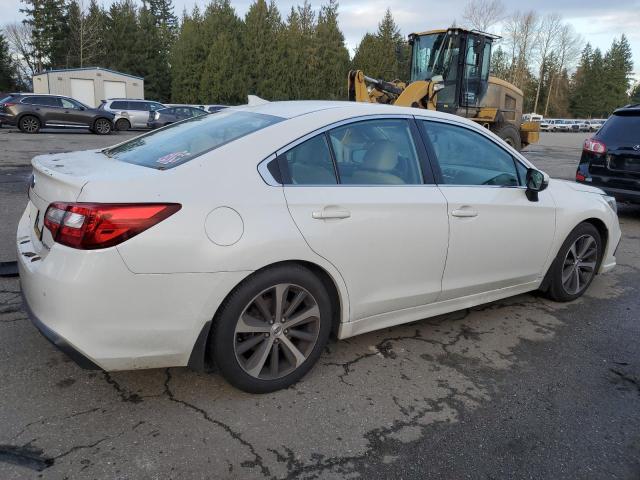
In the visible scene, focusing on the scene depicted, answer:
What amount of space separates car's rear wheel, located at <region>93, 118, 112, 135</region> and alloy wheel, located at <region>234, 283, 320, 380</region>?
2137 centimetres

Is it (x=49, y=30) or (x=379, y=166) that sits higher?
(x=49, y=30)

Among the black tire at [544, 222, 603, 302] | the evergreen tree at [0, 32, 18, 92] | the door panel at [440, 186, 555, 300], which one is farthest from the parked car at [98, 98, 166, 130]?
the evergreen tree at [0, 32, 18, 92]

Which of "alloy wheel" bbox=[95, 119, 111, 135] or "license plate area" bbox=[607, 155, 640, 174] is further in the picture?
"alloy wheel" bbox=[95, 119, 111, 135]

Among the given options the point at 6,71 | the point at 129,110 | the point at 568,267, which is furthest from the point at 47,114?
the point at 6,71

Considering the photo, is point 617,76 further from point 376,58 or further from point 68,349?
point 68,349

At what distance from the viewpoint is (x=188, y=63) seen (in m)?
52.7

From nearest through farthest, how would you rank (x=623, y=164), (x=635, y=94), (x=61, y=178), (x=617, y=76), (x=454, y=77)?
1. (x=61, y=178)
2. (x=623, y=164)
3. (x=454, y=77)
4. (x=617, y=76)
5. (x=635, y=94)

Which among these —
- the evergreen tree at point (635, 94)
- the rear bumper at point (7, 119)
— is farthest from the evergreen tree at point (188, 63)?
the evergreen tree at point (635, 94)

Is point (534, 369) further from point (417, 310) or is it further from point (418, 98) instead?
point (418, 98)

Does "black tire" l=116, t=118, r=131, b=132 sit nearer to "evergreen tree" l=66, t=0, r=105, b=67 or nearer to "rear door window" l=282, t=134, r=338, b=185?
Answer: "rear door window" l=282, t=134, r=338, b=185

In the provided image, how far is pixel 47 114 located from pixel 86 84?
68.3 ft

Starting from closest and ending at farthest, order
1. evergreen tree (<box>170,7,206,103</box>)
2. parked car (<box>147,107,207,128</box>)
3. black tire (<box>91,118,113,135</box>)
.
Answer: black tire (<box>91,118,113,135</box>) < parked car (<box>147,107,207,128</box>) < evergreen tree (<box>170,7,206,103</box>)

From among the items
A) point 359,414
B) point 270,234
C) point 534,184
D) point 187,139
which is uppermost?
point 187,139

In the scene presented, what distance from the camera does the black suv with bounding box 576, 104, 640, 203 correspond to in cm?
736
